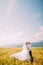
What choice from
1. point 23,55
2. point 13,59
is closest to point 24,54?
point 23,55

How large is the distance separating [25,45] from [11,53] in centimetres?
20

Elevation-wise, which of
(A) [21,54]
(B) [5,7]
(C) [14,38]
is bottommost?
(A) [21,54]

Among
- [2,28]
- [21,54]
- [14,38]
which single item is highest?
[2,28]

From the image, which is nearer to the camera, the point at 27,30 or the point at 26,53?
the point at 26,53

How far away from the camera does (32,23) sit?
6.79ft

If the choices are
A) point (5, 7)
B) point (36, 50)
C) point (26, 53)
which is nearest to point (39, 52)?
point (36, 50)

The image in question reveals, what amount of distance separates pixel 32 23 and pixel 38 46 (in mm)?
318

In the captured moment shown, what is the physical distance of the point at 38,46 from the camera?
6.73 feet

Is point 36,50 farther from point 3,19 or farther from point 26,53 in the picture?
point 3,19

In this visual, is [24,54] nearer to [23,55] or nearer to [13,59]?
[23,55]

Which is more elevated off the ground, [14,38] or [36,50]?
[14,38]

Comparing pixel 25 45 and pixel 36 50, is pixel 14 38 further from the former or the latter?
pixel 36 50

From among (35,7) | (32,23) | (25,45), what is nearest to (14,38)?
(25,45)

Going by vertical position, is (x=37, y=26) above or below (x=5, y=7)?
below
